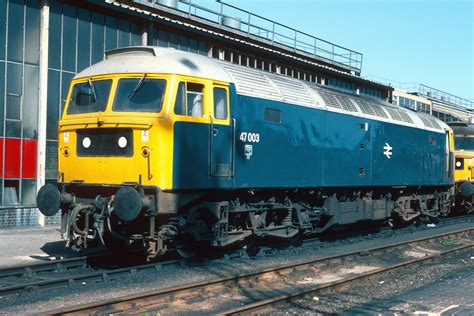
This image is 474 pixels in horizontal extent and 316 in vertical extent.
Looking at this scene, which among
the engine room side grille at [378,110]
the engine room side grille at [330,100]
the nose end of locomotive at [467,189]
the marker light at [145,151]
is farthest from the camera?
the nose end of locomotive at [467,189]

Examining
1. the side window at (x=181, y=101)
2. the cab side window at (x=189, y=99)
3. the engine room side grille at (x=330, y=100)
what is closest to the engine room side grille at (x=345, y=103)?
the engine room side grille at (x=330, y=100)

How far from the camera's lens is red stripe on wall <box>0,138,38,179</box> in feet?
56.8

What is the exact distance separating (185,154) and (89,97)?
2177mm

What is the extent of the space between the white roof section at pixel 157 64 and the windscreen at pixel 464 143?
649 inches

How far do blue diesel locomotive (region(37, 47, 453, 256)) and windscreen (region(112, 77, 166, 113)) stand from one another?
0.06 ft

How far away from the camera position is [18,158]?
17.6 m

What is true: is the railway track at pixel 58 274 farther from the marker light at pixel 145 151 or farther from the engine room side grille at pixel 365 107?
the engine room side grille at pixel 365 107

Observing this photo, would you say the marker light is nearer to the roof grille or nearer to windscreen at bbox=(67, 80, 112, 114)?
windscreen at bbox=(67, 80, 112, 114)

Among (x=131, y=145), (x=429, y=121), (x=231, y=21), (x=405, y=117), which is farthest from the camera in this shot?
(x=231, y=21)

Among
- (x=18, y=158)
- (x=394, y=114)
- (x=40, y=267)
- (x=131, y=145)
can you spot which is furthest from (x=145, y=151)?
(x=394, y=114)

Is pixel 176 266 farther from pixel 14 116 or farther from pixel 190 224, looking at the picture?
pixel 14 116

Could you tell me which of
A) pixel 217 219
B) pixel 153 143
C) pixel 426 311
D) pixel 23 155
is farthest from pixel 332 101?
pixel 23 155

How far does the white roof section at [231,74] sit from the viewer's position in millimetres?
10398

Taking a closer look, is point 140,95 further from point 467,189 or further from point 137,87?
point 467,189
